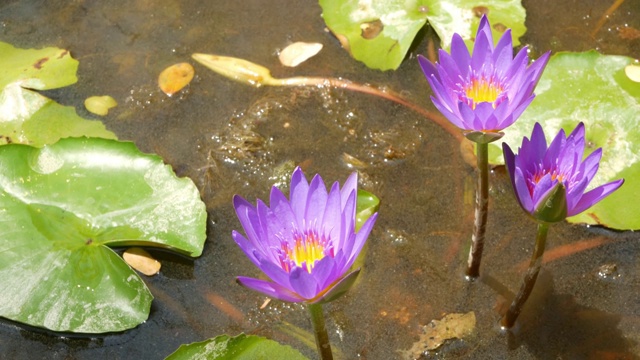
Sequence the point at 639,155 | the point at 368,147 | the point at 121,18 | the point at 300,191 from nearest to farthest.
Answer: the point at 300,191 < the point at 639,155 < the point at 368,147 < the point at 121,18

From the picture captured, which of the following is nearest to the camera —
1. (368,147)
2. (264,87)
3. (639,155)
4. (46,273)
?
(46,273)

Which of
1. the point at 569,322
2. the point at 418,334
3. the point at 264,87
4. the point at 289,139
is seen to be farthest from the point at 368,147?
the point at 569,322

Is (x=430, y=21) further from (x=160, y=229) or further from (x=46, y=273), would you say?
(x=46, y=273)

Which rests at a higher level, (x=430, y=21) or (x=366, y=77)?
(x=430, y=21)

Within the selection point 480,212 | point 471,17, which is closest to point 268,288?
point 480,212

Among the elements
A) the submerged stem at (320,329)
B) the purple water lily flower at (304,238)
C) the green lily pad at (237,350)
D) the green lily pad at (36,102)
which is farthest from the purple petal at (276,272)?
the green lily pad at (36,102)

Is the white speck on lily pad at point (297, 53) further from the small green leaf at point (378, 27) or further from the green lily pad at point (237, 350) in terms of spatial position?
the green lily pad at point (237, 350)

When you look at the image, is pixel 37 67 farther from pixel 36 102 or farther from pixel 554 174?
pixel 554 174
